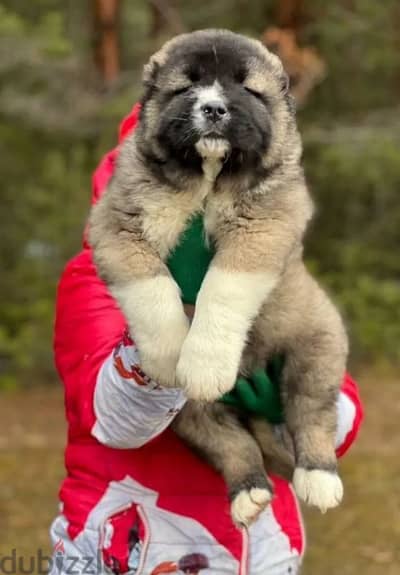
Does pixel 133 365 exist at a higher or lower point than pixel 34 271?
higher

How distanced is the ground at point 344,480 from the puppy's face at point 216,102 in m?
2.90

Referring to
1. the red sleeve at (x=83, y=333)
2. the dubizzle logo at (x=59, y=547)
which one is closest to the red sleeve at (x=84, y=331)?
the red sleeve at (x=83, y=333)

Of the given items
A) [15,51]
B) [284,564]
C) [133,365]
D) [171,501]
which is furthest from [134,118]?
[15,51]

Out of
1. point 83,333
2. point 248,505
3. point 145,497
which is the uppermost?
point 83,333

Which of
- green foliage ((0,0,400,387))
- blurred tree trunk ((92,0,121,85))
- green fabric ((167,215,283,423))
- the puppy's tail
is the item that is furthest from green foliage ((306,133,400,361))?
green fabric ((167,215,283,423))

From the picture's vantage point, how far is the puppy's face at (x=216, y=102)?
7.90 ft

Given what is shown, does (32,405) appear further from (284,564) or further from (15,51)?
(284,564)

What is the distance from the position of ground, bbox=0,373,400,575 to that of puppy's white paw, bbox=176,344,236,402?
9.17 ft

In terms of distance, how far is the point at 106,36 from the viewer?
9.49 m

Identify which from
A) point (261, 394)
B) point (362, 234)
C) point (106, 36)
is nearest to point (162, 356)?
point (261, 394)

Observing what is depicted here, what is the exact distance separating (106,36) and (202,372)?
24.7ft

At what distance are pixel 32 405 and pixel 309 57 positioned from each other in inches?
133

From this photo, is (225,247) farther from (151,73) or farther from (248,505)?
(248,505)

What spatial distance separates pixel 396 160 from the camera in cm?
810
